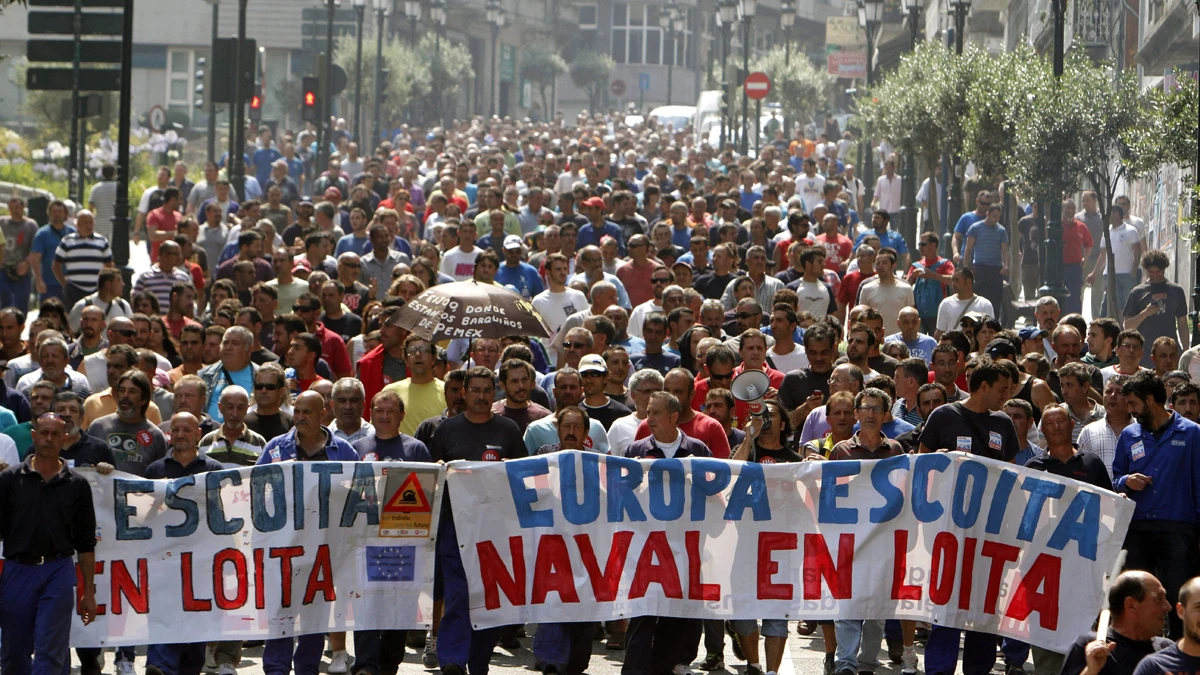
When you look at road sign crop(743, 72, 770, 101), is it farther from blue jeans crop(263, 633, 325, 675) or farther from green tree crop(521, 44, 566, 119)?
green tree crop(521, 44, 566, 119)

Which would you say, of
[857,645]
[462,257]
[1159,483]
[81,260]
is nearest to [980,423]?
[1159,483]

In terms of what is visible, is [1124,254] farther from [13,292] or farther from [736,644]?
[736,644]

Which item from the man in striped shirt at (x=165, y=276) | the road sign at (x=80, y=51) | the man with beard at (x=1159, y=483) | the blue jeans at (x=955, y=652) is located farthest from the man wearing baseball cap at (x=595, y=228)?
the blue jeans at (x=955, y=652)

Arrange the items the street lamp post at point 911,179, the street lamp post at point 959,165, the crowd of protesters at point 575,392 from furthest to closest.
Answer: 1. the street lamp post at point 911,179
2. the street lamp post at point 959,165
3. the crowd of protesters at point 575,392

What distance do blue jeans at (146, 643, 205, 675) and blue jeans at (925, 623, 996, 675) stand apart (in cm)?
361

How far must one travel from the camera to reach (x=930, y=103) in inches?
1145

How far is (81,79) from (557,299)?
5.80 m

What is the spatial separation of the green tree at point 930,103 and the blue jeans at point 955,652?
1721 cm

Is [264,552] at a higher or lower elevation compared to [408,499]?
lower

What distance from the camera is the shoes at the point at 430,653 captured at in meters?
10.5

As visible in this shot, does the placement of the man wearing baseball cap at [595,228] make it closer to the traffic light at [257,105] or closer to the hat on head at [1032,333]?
the hat on head at [1032,333]

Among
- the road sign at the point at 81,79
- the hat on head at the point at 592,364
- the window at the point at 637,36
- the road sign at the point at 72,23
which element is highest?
the window at the point at 637,36

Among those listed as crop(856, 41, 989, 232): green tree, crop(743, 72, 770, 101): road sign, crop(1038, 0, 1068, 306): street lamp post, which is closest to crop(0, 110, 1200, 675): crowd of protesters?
crop(1038, 0, 1068, 306): street lamp post

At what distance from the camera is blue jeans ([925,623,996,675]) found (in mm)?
9844
